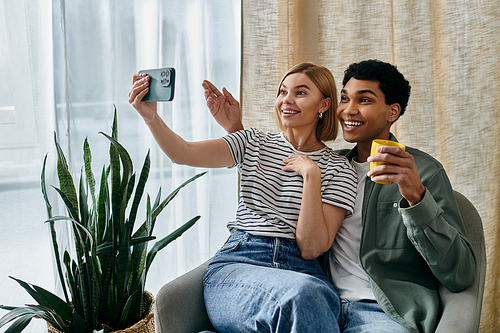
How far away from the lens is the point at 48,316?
54.7 inches

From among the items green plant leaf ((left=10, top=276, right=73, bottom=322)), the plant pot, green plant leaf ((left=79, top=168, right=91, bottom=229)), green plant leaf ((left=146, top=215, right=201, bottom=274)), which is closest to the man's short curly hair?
green plant leaf ((left=146, top=215, right=201, bottom=274))

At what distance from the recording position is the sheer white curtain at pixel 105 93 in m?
1.70

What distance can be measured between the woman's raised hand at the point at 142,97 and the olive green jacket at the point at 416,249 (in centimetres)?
78

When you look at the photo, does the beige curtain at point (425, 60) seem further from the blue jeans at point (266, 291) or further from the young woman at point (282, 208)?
the blue jeans at point (266, 291)

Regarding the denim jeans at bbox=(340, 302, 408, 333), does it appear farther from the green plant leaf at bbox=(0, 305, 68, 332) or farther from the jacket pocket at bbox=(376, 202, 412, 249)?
the green plant leaf at bbox=(0, 305, 68, 332)

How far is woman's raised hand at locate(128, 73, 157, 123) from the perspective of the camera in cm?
135

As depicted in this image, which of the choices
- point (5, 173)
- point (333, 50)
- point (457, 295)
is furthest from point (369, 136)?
point (5, 173)

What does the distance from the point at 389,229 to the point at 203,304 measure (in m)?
0.65

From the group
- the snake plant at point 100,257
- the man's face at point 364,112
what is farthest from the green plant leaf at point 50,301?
the man's face at point 364,112

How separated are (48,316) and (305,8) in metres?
1.70

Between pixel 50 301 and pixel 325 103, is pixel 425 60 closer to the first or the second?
pixel 325 103

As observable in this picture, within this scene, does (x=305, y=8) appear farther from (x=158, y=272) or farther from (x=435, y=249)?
(x=158, y=272)

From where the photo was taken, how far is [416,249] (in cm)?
131

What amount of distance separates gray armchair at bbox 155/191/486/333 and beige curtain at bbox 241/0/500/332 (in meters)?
0.66
